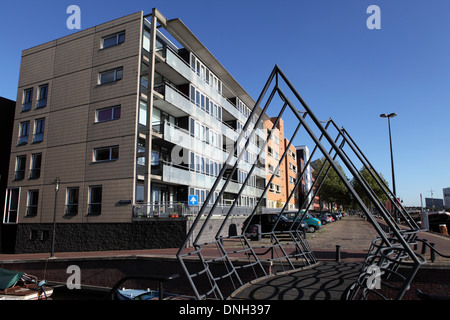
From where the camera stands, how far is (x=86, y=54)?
2461 centimetres

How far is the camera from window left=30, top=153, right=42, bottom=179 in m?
24.6

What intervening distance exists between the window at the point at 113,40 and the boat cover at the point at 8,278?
16.5m

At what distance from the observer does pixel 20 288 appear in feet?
44.5

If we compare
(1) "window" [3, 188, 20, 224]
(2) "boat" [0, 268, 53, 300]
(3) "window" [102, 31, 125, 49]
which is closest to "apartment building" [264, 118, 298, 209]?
(3) "window" [102, 31, 125, 49]

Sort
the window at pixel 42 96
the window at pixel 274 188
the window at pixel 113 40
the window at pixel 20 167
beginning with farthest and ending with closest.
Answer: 1. the window at pixel 274 188
2. the window at pixel 42 96
3. the window at pixel 20 167
4. the window at pixel 113 40

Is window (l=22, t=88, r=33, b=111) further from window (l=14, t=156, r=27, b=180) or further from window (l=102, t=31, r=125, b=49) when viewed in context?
window (l=102, t=31, r=125, b=49)

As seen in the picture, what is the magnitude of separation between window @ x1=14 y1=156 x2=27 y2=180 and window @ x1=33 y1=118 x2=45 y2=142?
1.90 metres

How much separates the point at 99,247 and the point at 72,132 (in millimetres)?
8677

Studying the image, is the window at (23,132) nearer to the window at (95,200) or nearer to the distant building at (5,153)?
the distant building at (5,153)

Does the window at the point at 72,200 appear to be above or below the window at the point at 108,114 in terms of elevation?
below

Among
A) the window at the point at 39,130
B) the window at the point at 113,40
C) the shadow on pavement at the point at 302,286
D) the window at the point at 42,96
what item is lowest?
the shadow on pavement at the point at 302,286

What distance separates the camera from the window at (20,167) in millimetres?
25344

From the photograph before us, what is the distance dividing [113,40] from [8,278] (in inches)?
680

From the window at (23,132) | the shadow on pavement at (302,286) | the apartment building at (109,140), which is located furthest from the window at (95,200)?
the shadow on pavement at (302,286)
